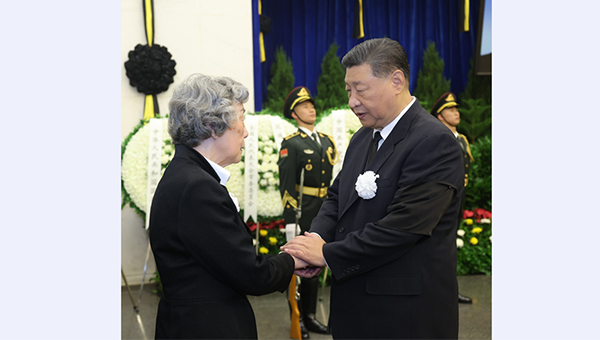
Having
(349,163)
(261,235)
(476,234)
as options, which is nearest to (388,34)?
(476,234)

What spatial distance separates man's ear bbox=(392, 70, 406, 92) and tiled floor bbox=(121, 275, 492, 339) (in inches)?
93.7

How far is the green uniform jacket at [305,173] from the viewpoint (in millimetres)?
3875

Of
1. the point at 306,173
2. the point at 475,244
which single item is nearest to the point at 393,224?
the point at 306,173

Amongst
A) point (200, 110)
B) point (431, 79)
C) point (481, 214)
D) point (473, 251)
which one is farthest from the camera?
point (431, 79)

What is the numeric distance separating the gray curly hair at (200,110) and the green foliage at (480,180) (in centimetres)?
481

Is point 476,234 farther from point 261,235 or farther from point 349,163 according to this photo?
point 349,163

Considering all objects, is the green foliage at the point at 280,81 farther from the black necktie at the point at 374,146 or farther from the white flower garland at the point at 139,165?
the black necktie at the point at 374,146

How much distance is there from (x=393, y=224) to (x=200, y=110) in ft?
2.34

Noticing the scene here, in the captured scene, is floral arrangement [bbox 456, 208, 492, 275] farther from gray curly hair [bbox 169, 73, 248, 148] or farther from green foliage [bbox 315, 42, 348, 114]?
gray curly hair [bbox 169, 73, 248, 148]

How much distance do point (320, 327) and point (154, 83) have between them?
9.73 ft

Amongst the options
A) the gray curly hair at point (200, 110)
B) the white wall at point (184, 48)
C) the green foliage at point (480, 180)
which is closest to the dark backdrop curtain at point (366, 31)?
the green foliage at point (480, 180)

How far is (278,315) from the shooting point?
13.4ft

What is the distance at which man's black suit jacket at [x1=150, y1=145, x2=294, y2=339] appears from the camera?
1.36 metres

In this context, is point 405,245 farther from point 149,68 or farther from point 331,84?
point 331,84
